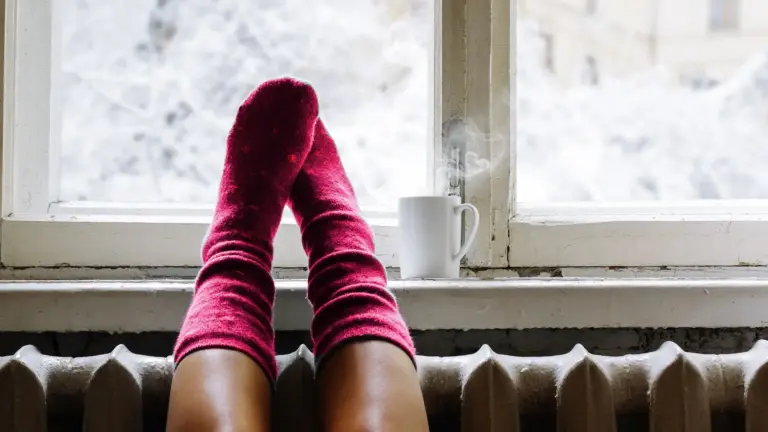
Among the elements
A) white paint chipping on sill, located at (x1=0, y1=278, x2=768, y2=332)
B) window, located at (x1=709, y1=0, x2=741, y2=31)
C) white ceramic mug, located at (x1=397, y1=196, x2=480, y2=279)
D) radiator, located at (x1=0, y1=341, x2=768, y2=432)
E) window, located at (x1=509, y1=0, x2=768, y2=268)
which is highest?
window, located at (x1=709, y1=0, x2=741, y2=31)

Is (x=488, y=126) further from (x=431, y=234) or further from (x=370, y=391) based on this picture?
(x=370, y=391)

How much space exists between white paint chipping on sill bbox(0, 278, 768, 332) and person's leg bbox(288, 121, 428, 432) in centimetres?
5

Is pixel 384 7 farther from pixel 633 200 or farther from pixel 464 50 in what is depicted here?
pixel 633 200

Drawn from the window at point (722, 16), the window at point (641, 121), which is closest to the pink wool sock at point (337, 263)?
the window at point (641, 121)

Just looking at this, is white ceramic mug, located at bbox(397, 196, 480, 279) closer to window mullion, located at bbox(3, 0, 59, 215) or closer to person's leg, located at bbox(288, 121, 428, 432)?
person's leg, located at bbox(288, 121, 428, 432)

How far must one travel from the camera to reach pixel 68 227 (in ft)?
2.90

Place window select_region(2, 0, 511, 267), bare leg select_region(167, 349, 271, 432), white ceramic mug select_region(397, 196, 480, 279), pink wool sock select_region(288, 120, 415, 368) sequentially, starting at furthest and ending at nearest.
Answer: window select_region(2, 0, 511, 267), white ceramic mug select_region(397, 196, 480, 279), pink wool sock select_region(288, 120, 415, 368), bare leg select_region(167, 349, 271, 432)

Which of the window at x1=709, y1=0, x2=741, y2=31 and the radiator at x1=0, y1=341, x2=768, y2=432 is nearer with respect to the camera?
the radiator at x1=0, y1=341, x2=768, y2=432

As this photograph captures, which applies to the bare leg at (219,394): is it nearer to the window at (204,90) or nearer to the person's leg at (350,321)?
the person's leg at (350,321)

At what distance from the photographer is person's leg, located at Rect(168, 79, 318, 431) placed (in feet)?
1.98

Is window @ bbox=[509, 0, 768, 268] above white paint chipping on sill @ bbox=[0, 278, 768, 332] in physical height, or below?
above

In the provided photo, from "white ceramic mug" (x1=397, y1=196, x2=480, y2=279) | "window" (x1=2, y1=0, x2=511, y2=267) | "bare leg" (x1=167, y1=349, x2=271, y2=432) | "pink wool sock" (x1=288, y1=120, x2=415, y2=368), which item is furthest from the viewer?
"window" (x1=2, y1=0, x2=511, y2=267)

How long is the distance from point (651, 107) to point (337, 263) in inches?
22.9

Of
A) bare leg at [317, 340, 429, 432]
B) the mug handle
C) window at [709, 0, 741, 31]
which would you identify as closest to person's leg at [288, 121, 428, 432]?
bare leg at [317, 340, 429, 432]
